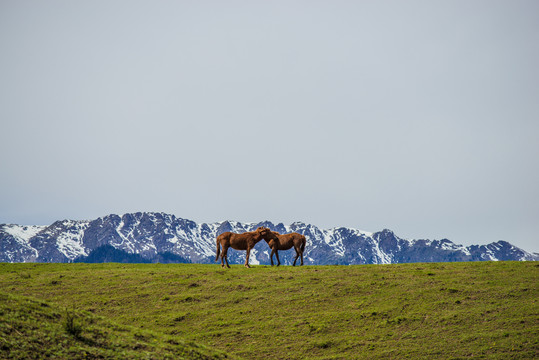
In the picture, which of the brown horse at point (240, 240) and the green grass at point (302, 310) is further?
the brown horse at point (240, 240)

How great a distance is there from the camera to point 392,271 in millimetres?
38219

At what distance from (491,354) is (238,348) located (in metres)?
13.8

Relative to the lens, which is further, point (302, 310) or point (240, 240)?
point (240, 240)

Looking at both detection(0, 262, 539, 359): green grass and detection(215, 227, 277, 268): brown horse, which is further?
detection(215, 227, 277, 268): brown horse

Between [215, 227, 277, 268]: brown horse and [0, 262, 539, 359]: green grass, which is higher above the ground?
[215, 227, 277, 268]: brown horse

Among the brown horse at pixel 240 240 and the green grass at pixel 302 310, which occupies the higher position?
the brown horse at pixel 240 240

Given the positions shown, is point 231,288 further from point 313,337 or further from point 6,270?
point 6,270

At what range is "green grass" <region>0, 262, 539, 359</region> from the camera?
77.0ft

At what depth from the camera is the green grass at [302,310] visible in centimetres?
2348

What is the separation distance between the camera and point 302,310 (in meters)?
30.4

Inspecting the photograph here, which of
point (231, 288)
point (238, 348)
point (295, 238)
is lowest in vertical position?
point (238, 348)

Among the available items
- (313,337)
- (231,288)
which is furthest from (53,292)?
(313,337)

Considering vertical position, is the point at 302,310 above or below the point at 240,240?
below

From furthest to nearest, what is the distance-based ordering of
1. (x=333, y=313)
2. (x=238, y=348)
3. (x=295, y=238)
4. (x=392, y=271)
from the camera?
(x=295, y=238) → (x=392, y=271) → (x=333, y=313) → (x=238, y=348)
